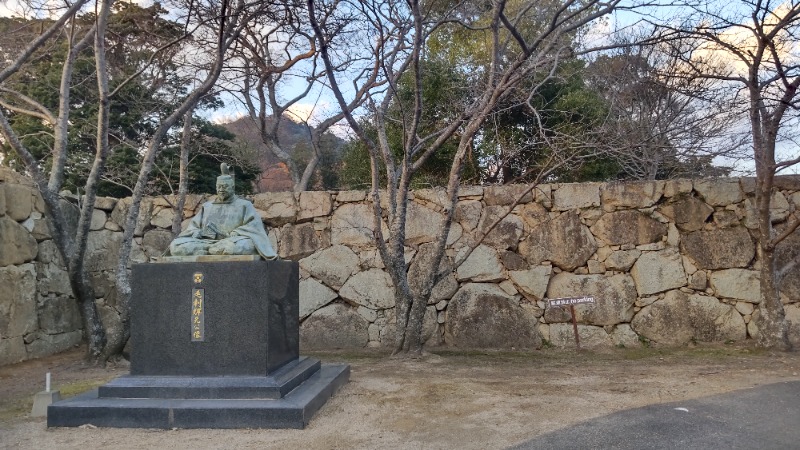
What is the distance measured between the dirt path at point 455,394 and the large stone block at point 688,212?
157cm

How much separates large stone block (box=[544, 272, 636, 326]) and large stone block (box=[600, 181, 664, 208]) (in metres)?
0.96

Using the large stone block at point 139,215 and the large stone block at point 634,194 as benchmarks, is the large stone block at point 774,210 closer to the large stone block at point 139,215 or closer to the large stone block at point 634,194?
the large stone block at point 634,194

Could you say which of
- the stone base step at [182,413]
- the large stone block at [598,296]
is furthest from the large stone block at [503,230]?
the stone base step at [182,413]

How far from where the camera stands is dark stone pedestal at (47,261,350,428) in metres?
4.55

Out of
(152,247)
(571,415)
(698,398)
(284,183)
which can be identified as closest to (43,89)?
(152,247)

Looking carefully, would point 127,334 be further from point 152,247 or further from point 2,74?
Result: point 2,74

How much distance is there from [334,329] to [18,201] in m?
4.32

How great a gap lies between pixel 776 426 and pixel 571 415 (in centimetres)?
138

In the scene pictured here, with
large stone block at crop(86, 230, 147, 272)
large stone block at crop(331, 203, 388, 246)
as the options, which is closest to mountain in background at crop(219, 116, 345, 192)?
large stone block at crop(86, 230, 147, 272)

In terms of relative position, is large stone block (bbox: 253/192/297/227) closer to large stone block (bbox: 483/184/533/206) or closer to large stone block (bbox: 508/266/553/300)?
large stone block (bbox: 483/184/533/206)

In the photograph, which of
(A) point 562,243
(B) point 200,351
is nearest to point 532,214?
(A) point 562,243

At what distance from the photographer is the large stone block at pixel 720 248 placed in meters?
7.68

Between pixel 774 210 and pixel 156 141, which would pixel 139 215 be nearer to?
pixel 156 141

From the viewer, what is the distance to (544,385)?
226 inches
